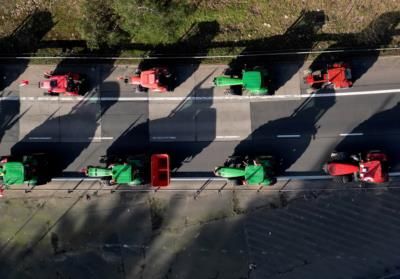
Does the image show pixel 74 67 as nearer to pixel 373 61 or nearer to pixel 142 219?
pixel 142 219

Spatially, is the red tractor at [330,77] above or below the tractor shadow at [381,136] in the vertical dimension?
above

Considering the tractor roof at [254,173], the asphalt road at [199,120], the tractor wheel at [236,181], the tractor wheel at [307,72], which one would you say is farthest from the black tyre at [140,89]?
the tractor wheel at [307,72]

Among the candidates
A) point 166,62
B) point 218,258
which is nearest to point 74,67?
point 166,62

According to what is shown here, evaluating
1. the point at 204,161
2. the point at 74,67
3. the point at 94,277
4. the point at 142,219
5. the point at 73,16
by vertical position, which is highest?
the point at 73,16

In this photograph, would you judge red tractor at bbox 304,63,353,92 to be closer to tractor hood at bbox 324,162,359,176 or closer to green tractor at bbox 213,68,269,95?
green tractor at bbox 213,68,269,95

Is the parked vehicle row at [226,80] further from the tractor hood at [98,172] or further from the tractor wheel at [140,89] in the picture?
the tractor hood at [98,172]

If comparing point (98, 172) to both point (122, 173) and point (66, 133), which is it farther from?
point (66, 133)

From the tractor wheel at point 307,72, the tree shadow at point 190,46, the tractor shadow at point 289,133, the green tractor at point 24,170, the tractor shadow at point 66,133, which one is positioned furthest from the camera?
the tractor shadow at point 66,133
